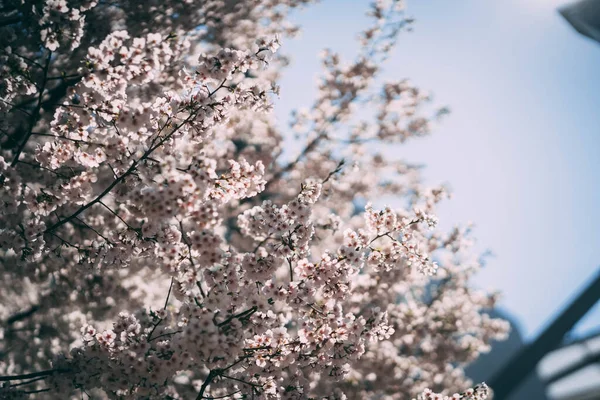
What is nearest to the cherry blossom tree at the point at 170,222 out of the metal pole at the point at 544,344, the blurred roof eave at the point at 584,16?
the blurred roof eave at the point at 584,16

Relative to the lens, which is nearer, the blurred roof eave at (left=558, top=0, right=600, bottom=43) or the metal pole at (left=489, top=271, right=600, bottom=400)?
the blurred roof eave at (left=558, top=0, right=600, bottom=43)

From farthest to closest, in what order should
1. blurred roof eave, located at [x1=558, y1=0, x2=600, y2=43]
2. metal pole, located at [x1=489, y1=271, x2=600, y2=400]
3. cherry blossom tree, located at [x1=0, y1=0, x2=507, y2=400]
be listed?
1. metal pole, located at [x1=489, y1=271, x2=600, y2=400]
2. cherry blossom tree, located at [x1=0, y1=0, x2=507, y2=400]
3. blurred roof eave, located at [x1=558, y1=0, x2=600, y2=43]

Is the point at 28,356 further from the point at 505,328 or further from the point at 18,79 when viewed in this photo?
the point at 505,328

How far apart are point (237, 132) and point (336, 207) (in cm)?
416

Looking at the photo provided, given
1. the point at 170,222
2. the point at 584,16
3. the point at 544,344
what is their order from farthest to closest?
the point at 544,344 → the point at 170,222 → the point at 584,16

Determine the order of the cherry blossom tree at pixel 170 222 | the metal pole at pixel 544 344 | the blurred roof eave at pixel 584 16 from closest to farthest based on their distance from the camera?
1. the blurred roof eave at pixel 584 16
2. the cherry blossom tree at pixel 170 222
3. the metal pole at pixel 544 344

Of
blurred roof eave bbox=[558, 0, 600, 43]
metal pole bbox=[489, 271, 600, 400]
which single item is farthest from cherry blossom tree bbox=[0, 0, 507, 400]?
metal pole bbox=[489, 271, 600, 400]

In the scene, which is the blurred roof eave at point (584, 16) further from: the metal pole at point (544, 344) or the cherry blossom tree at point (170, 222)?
the metal pole at point (544, 344)

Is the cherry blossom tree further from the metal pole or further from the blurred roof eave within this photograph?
the metal pole

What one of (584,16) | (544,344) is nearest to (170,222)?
(584,16)

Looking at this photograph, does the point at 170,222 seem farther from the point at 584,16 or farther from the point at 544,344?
the point at 544,344

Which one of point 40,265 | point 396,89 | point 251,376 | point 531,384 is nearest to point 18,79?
point 40,265

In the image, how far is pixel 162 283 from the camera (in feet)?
30.1

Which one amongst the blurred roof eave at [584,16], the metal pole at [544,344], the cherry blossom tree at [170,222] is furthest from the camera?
the metal pole at [544,344]
